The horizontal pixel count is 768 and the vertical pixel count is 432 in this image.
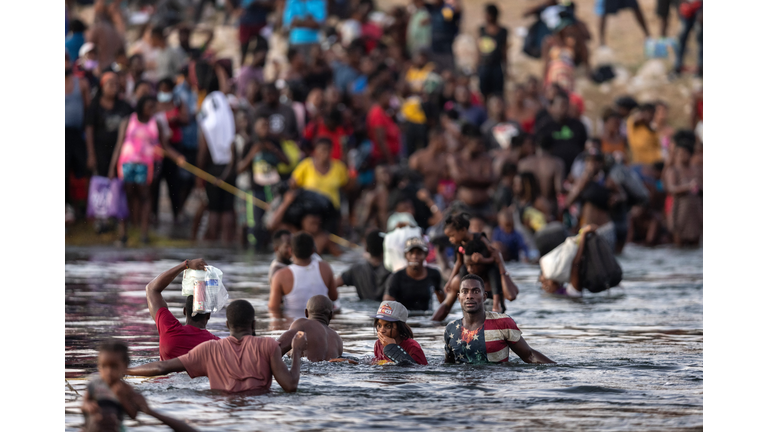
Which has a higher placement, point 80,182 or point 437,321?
point 80,182

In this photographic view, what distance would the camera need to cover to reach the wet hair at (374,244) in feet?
40.5

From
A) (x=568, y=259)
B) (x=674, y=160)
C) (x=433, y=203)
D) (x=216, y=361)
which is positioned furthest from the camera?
(x=674, y=160)

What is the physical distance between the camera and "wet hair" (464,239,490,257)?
1045 centimetres

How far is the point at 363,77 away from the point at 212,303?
43.1 feet

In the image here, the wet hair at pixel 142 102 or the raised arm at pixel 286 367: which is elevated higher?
the wet hair at pixel 142 102

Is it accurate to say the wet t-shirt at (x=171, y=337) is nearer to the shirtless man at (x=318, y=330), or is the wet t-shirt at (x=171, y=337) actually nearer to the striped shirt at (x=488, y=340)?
the shirtless man at (x=318, y=330)

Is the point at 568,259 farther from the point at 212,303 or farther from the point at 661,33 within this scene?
the point at 661,33

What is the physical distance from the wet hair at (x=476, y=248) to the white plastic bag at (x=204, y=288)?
9.39 ft

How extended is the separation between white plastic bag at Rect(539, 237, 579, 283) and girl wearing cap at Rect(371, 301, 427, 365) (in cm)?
473

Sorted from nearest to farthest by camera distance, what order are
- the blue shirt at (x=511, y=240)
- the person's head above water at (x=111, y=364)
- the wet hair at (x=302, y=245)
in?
the person's head above water at (x=111, y=364) → the wet hair at (x=302, y=245) → the blue shirt at (x=511, y=240)

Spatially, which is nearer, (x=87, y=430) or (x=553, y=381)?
(x=87, y=430)

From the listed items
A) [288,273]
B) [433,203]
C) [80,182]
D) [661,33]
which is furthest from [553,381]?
[661,33]

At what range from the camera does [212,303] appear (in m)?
8.16

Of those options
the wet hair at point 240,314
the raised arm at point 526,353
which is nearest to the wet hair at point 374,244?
the raised arm at point 526,353
